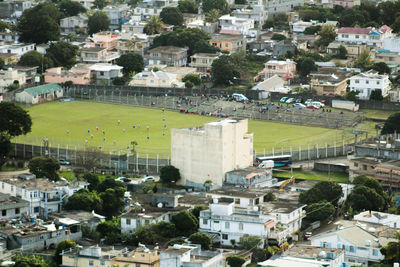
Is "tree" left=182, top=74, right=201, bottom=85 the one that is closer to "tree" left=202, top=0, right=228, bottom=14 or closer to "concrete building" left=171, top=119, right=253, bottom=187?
"concrete building" left=171, top=119, right=253, bottom=187

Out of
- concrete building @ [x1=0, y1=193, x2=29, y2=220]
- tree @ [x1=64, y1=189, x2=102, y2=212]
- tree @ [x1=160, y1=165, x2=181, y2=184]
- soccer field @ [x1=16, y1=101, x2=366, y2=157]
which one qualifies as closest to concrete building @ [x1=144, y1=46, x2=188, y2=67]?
soccer field @ [x1=16, y1=101, x2=366, y2=157]

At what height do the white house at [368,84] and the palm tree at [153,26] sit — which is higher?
the palm tree at [153,26]

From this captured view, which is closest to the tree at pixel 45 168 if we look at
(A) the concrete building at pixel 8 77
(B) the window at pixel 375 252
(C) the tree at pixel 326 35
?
(B) the window at pixel 375 252

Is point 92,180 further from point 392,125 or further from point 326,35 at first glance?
point 326,35

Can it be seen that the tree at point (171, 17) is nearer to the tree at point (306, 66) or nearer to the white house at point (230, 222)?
the tree at point (306, 66)

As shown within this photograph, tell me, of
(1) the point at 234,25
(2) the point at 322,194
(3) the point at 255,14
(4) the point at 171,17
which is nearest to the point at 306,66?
(1) the point at 234,25

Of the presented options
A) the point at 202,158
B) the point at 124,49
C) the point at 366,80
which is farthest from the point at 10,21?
the point at 202,158

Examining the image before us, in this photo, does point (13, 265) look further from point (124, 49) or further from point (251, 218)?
point (124, 49)
